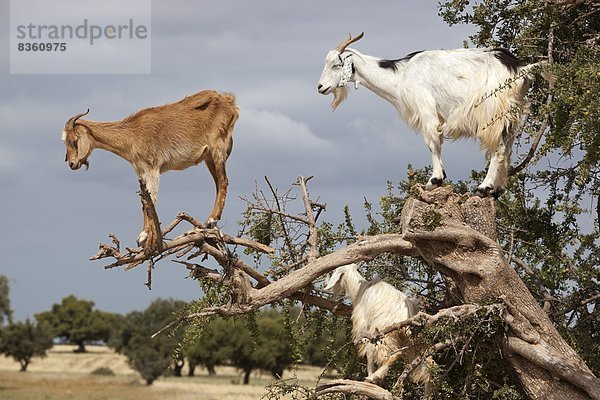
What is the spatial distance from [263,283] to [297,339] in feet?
2.92

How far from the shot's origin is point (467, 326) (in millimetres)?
7527

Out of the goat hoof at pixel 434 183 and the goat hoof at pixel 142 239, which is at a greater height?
the goat hoof at pixel 434 183

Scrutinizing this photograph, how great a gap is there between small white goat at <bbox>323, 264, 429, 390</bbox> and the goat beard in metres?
1.80

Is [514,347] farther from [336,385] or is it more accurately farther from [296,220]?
[296,220]

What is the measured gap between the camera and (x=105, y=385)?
4281 centimetres

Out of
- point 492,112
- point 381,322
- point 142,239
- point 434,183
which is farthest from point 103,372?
point 492,112

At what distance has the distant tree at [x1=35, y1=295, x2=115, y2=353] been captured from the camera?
71375 millimetres

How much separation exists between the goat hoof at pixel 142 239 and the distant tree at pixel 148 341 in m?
31.7

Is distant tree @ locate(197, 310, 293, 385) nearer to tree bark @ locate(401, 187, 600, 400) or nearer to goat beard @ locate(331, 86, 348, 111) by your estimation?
goat beard @ locate(331, 86, 348, 111)

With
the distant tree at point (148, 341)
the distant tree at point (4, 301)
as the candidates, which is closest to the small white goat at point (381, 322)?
the distant tree at point (148, 341)

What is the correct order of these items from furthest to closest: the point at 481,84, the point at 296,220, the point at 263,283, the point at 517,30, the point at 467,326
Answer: the point at 517,30 → the point at 296,220 → the point at 263,283 → the point at 481,84 → the point at 467,326

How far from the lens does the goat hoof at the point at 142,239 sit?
804 centimetres

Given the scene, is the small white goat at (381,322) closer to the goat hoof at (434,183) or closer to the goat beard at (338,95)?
the goat hoof at (434,183)

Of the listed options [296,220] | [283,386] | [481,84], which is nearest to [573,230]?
[481,84]
